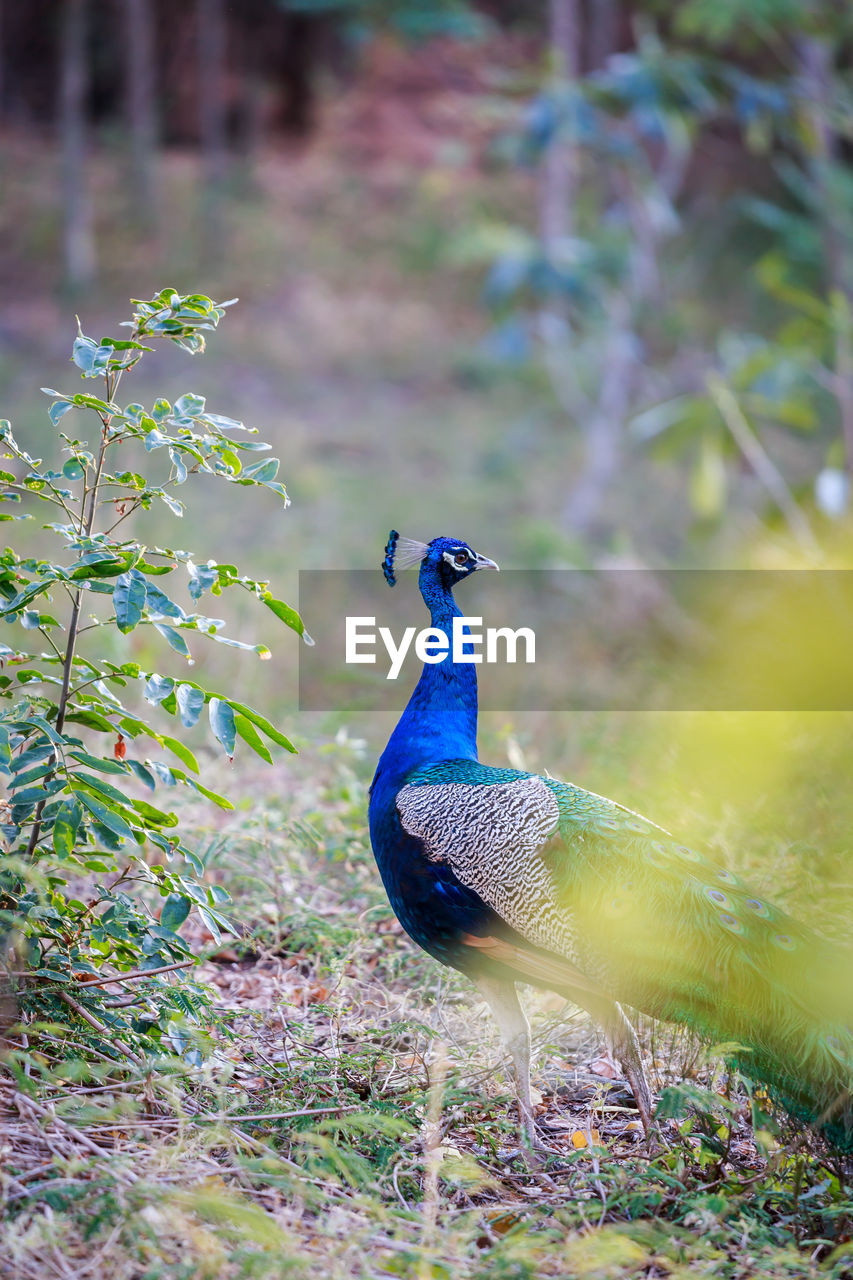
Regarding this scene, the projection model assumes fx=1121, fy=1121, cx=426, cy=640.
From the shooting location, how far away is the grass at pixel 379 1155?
5.95 ft

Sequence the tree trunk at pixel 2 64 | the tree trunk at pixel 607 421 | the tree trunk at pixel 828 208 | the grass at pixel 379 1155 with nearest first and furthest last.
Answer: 1. the grass at pixel 379 1155
2. the tree trunk at pixel 828 208
3. the tree trunk at pixel 607 421
4. the tree trunk at pixel 2 64

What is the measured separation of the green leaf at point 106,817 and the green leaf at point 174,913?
0.65ft

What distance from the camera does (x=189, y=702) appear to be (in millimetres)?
2119

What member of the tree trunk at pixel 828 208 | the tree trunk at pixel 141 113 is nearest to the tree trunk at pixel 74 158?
the tree trunk at pixel 141 113

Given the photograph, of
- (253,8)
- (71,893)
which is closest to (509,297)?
(71,893)

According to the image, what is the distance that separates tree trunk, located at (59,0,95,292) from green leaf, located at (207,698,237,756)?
12.0 m

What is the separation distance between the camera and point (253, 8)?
53.9 feet

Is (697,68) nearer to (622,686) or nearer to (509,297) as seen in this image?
(509,297)

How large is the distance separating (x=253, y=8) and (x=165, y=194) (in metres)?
3.73

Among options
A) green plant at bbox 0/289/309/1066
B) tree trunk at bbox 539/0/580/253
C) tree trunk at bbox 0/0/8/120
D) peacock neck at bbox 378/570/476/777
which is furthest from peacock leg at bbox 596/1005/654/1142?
tree trunk at bbox 0/0/8/120

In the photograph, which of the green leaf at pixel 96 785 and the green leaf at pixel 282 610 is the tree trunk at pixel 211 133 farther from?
the green leaf at pixel 96 785

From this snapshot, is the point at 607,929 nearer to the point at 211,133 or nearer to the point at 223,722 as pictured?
the point at 223,722

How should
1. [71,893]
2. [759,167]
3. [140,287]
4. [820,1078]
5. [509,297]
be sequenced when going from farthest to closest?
[759,167] → [140,287] → [509,297] → [71,893] → [820,1078]

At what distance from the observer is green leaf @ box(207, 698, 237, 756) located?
2107 mm
